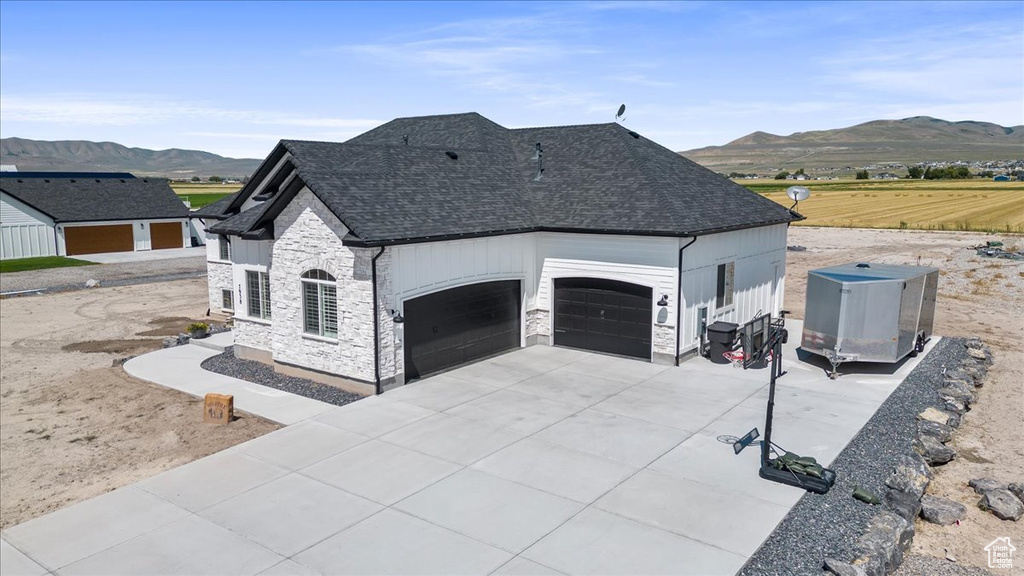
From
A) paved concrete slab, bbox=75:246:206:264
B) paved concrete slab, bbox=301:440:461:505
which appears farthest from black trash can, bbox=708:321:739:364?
paved concrete slab, bbox=75:246:206:264

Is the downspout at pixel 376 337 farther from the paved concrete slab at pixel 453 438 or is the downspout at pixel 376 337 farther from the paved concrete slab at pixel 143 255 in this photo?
the paved concrete slab at pixel 143 255

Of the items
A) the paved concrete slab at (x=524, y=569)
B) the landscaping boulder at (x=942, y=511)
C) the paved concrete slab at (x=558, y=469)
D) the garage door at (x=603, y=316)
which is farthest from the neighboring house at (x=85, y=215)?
the landscaping boulder at (x=942, y=511)

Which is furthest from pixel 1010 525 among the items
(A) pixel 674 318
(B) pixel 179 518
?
(B) pixel 179 518

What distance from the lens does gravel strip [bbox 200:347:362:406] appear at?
1577 cm

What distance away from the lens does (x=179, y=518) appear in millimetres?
10117

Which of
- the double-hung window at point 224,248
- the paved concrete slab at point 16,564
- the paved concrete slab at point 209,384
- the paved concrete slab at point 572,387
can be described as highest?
the double-hung window at point 224,248

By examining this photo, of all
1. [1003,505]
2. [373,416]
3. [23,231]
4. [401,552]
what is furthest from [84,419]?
[23,231]

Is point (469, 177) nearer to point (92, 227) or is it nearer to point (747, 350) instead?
point (747, 350)

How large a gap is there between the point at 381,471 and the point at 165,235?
4650cm

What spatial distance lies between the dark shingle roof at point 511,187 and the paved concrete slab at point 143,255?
28.9 m

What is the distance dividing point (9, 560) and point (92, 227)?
44.8 metres

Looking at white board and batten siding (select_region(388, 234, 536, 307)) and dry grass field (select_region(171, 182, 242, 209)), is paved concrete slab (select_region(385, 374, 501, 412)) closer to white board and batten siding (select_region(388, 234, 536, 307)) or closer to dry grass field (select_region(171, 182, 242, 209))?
white board and batten siding (select_region(388, 234, 536, 307))

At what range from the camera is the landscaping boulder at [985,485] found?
36.1 feet

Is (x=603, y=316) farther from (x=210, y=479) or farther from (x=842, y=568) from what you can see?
(x=842, y=568)
